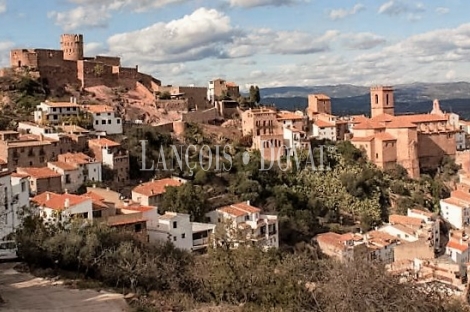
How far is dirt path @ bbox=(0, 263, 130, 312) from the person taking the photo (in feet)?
36.5

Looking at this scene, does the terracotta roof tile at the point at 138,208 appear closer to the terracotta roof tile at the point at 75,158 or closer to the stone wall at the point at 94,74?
the terracotta roof tile at the point at 75,158

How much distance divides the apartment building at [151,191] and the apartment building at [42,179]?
3586 mm

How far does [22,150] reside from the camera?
2972cm

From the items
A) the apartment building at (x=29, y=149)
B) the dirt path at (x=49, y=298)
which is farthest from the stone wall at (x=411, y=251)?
the dirt path at (x=49, y=298)

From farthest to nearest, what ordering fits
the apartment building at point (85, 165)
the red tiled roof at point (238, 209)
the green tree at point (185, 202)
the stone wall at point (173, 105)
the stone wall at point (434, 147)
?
the stone wall at point (434, 147) → the stone wall at point (173, 105) → the apartment building at point (85, 165) → the red tiled roof at point (238, 209) → the green tree at point (185, 202)

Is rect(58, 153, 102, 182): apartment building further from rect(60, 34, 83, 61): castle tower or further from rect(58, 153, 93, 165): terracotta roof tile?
rect(60, 34, 83, 61): castle tower

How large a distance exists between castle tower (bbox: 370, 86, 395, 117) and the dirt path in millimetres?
44987

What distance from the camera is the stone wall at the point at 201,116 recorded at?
42497 mm

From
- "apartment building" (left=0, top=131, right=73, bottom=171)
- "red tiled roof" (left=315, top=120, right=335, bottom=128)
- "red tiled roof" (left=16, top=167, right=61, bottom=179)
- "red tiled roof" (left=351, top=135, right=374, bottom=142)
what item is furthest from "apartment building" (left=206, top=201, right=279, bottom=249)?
"red tiled roof" (left=315, top=120, right=335, bottom=128)

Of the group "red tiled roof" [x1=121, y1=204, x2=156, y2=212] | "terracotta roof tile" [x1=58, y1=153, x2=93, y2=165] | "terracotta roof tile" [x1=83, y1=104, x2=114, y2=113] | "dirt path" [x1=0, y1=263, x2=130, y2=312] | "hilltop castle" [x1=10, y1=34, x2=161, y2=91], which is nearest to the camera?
A: "dirt path" [x1=0, y1=263, x2=130, y2=312]

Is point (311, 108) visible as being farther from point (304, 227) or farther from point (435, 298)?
point (435, 298)

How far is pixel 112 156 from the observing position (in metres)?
32.1

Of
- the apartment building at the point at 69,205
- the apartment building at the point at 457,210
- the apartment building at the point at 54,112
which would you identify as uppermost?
the apartment building at the point at 54,112

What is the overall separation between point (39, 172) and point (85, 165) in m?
2.58
